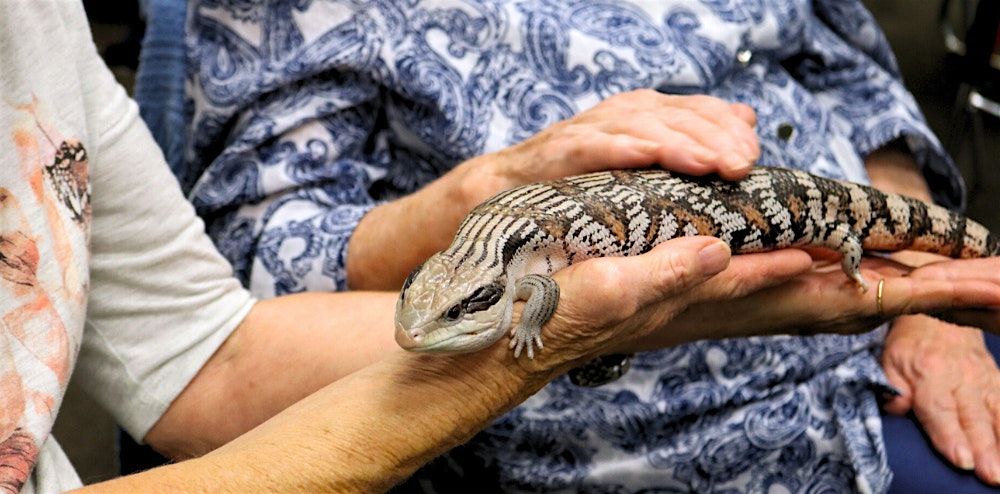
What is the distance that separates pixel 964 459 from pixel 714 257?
1.97 feet

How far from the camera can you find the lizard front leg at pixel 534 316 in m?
0.88

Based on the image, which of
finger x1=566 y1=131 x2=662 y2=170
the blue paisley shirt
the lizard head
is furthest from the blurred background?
finger x1=566 y1=131 x2=662 y2=170

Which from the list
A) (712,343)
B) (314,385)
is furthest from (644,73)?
(314,385)

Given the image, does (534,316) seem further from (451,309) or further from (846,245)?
(846,245)

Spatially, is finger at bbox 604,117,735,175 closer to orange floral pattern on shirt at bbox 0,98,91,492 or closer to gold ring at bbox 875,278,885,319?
gold ring at bbox 875,278,885,319

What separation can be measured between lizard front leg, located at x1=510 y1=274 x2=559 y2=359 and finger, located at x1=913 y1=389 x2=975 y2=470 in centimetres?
70

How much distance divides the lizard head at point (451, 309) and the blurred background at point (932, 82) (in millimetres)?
587

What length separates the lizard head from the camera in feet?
2.70

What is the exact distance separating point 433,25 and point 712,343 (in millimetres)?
574

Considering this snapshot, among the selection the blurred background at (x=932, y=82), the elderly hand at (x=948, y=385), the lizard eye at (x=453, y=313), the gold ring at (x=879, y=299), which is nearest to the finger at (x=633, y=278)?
the lizard eye at (x=453, y=313)

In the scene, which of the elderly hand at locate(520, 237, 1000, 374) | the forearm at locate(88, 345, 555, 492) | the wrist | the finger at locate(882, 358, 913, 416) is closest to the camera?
the forearm at locate(88, 345, 555, 492)

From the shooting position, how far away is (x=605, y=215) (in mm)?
1010

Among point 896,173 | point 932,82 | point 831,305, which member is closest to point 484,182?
point 831,305

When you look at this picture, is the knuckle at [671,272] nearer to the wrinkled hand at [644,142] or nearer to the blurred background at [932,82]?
the wrinkled hand at [644,142]
